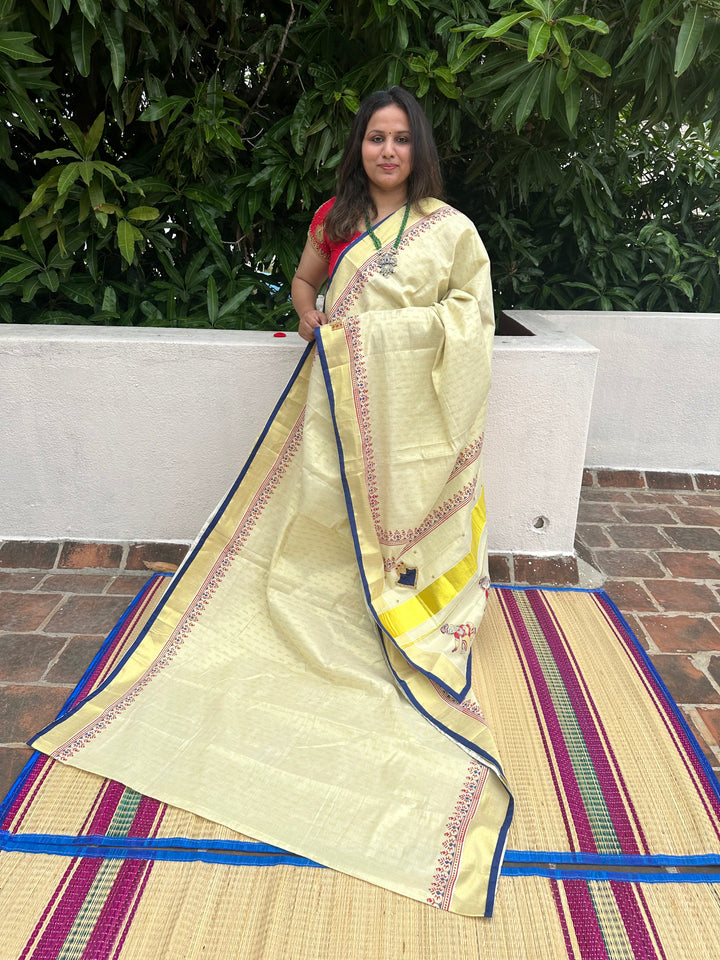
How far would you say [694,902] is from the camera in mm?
1428

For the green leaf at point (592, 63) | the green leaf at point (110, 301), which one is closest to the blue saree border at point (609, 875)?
the green leaf at point (592, 63)

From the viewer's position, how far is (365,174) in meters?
1.97

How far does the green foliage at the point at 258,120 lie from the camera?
2209 millimetres

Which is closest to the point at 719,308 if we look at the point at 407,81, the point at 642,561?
the point at 642,561

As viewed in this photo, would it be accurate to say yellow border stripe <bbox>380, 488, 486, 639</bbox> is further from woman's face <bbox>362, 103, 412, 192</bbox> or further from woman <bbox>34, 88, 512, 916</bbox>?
woman's face <bbox>362, 103, 412, 192</bbox>

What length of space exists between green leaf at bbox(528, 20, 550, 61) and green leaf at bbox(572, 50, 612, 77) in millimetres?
195

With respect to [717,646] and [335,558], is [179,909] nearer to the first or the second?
[335,558]

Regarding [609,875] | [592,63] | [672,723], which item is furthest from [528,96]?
[609,875]

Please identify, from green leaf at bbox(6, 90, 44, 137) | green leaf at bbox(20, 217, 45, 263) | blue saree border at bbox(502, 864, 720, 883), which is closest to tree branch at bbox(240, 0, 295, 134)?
green leaf at bbox(6, 90, 44, 137)

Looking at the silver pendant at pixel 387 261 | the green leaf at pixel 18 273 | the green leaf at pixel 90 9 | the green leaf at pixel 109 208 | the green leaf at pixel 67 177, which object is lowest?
the green leaf at pixel 18 273

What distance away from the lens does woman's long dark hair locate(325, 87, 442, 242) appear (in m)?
1.86

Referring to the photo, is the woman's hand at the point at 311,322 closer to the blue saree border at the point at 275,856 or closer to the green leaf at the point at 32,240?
the green leaf at the point at 32,240

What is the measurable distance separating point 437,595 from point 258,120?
2.06 metres

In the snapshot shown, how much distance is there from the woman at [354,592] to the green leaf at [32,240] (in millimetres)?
1045
